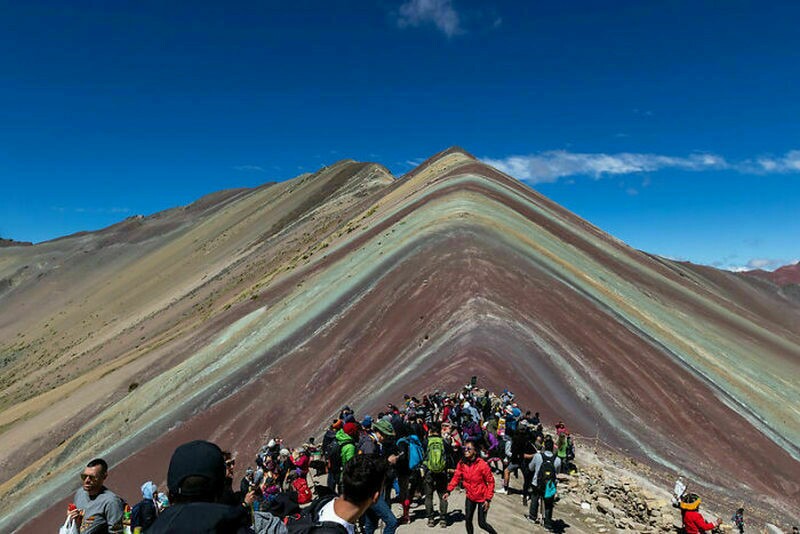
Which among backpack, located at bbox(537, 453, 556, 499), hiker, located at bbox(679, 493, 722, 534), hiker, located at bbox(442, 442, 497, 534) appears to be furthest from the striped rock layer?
hiker, located at bbox(442, 442, 497, 534)

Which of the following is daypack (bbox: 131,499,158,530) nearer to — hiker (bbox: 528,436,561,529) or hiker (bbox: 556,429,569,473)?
hiker (bbox: 528,436,561,529)

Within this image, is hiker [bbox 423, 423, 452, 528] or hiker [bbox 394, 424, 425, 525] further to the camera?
hiker [bbox 394, 424, 425, 525]

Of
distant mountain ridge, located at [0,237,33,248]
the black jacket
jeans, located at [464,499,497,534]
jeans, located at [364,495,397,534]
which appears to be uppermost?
distant mountain ridge, located at [0,237,33,248]

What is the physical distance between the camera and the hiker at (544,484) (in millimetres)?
10586

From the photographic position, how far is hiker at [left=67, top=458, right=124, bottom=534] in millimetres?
5570

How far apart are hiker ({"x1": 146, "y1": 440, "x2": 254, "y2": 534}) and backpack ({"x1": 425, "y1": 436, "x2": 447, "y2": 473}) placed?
7.37 meters

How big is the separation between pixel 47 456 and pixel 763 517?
37519 mm

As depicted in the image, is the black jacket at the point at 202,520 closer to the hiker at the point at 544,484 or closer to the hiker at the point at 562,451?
the hiker at the point at 544,484

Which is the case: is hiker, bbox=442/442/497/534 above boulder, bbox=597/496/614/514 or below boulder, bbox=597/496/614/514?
above

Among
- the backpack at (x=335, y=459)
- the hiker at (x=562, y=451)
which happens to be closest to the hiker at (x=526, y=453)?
the hiker at (x=562, y=451)

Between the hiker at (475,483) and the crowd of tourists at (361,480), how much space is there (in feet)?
0.05

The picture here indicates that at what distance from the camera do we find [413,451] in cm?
1085

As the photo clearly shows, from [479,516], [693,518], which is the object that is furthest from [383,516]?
[693,518]

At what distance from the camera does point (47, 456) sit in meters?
34.8
